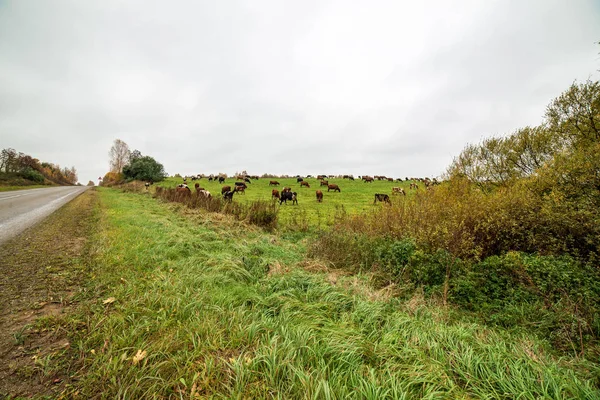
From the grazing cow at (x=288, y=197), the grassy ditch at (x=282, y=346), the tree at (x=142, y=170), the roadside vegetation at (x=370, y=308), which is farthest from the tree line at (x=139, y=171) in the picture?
the grassy ditch at (x=282, y=346)

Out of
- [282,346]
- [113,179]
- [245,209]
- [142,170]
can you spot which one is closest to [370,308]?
[282,346]

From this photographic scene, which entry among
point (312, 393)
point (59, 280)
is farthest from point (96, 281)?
point (312, 393)

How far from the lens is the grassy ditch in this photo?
7.08 ft

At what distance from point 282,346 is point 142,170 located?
5402cm

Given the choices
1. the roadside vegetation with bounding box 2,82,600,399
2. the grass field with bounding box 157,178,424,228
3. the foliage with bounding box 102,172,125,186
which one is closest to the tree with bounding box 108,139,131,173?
the foliage with bounding box 102,172,125,186

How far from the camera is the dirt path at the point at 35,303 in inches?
86.0

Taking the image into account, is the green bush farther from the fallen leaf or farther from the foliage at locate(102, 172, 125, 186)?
the fallen leaf

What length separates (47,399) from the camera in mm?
1975

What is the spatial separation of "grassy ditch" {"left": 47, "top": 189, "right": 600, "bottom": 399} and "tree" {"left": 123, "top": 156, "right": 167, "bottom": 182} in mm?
50193

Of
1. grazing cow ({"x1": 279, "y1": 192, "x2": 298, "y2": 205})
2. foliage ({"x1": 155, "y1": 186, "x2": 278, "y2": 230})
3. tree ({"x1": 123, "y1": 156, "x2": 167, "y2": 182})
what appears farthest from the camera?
tree ({"x1": 123, "y1": 156, "x2": 167, "y2": 182})

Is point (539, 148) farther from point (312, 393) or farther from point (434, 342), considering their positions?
point (312, 393)

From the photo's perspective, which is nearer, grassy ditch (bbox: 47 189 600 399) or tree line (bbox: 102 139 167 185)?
grassy ditch (bbox: 47 189 600 399)

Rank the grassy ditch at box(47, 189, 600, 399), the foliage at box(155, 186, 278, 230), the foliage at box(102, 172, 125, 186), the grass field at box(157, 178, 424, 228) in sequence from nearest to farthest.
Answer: the grassy ditch at box(47, 189, 600, 399), the foliage at box(155, 186, 278, 230), the grass field at box(157, 178, 424, 228), the foliage at box(102, 172, 125, 186)

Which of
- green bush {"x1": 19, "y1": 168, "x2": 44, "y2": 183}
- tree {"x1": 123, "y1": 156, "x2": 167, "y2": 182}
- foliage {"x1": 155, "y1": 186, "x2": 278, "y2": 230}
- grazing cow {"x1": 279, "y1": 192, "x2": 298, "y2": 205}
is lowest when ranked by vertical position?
foliage {"x1": 155, "y1": 186, "x2": 278, "y2": 230}
